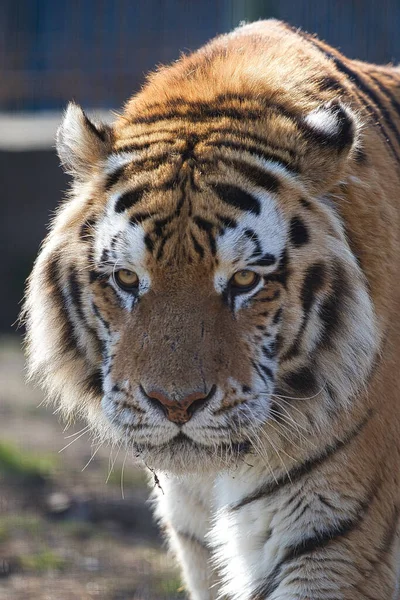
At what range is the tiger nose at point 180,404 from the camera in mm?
2342

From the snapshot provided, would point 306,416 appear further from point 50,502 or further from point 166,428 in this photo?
point 50,502

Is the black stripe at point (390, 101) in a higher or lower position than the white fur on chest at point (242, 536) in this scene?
higher

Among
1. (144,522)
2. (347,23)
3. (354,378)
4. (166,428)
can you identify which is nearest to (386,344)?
(354,378)

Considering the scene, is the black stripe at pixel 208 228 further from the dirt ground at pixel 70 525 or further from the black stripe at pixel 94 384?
the dirt ground at pixel 70 525

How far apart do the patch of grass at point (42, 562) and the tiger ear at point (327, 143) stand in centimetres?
182

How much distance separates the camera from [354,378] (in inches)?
103

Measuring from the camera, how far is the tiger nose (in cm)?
234

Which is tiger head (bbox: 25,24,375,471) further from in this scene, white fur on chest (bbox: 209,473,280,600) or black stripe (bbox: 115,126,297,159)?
white fur on chest (bbox: 209,473,280,600)

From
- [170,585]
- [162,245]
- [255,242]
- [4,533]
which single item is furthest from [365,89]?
[4,533]

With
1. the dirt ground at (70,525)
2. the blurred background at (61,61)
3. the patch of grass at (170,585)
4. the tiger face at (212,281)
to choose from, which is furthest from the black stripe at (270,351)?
the blurred background at (61,61)

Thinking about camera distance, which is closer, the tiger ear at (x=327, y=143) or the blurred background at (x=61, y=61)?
the tiger ear at (x=327, y=143)

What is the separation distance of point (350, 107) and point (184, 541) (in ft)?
4.41

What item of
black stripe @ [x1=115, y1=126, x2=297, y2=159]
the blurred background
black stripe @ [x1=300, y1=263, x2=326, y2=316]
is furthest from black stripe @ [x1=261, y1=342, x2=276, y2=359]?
the blurred background

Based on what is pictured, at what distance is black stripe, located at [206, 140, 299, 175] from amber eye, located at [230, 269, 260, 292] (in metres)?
0.30
